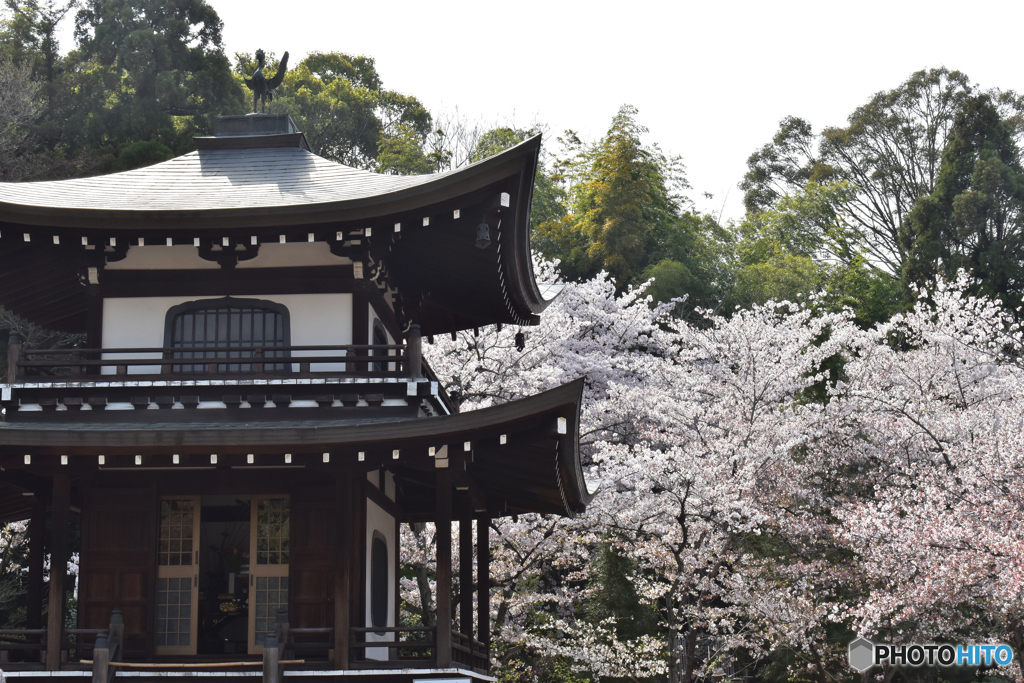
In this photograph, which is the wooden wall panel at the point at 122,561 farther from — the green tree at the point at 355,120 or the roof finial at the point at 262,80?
the green tree at the point at 355,120

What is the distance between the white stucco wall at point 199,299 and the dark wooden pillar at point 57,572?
1726 millimetres

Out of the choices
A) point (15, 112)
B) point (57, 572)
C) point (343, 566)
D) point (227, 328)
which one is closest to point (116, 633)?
point (57, 572)

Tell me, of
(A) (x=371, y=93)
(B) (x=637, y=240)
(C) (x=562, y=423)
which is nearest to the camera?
(C) (x=562, y=423)

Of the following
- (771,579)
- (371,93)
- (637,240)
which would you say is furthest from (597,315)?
(371,93)

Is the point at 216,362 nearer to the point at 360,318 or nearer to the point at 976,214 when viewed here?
the point at 360,318

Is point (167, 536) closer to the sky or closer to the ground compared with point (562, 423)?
closer to the ground

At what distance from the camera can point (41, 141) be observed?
3619cm

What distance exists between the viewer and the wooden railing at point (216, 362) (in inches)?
448

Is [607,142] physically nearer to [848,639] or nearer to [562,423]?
[848,639]

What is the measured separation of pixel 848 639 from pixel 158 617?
14364 millimetres

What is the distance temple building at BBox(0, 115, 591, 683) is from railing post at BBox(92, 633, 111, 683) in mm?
24

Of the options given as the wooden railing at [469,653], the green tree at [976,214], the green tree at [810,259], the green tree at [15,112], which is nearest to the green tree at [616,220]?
the green tree at [810,259]

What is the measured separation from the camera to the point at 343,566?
10859 millimetres

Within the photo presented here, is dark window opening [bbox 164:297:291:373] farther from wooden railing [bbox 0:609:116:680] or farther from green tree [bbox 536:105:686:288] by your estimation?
green tree [bbox 536:105:686:288]
